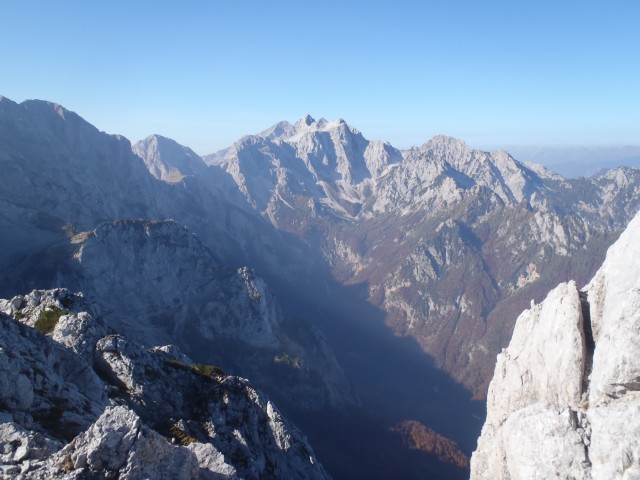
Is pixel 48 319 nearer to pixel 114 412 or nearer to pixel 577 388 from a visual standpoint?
pixel 114 412

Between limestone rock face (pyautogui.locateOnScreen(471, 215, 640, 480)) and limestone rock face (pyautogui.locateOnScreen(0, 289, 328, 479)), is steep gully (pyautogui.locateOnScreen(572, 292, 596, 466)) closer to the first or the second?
limestone rock face (pyautogui.locateOnScreen(471, 215, 640, 480))

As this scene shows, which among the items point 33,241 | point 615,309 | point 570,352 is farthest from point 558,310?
point 33,241

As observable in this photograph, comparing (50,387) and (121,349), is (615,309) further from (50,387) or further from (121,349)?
(121,349)

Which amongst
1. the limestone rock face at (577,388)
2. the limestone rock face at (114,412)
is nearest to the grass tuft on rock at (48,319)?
the limestone rock face at (114,412)

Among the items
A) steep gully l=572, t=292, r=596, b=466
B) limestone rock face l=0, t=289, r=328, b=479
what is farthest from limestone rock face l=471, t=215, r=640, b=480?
limestone rock face l=0, t=289, r=328, b=479

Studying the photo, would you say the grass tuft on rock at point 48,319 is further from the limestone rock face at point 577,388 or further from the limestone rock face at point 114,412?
the limestone rock face at point 577,388

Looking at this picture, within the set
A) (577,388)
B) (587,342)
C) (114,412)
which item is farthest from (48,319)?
(587,342)
